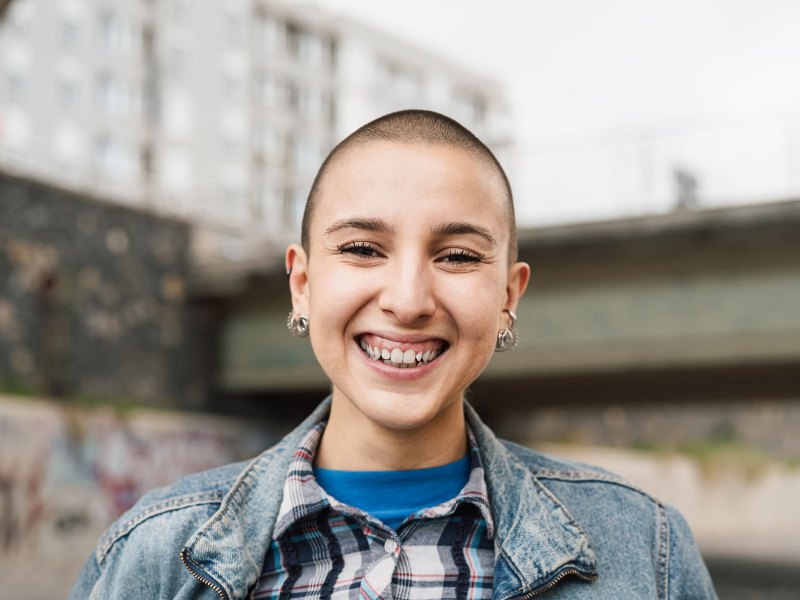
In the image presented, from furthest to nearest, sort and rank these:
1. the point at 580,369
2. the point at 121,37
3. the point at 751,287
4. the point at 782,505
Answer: the point at 121,37 → the point at 782,505 → the point at 580,369 → the point at 751,287

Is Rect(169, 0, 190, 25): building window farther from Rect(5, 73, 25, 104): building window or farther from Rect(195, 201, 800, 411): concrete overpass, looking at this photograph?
Rect(195, 201, 800, 411): concrete overpass

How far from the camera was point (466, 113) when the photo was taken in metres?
70.0

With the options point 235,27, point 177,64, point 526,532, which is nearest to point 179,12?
point 177,64

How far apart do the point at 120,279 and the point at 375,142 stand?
16691 mm

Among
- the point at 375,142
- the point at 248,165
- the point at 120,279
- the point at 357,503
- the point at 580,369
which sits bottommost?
the point at 357,503

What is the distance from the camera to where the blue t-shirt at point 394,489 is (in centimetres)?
220

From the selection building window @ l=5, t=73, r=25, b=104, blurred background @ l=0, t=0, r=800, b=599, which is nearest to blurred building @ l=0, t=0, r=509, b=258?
building window @ l=5, t=73, r=25, b=104

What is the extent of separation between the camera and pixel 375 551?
2.12 m

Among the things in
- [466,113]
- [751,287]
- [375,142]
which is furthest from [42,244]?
[466,113]

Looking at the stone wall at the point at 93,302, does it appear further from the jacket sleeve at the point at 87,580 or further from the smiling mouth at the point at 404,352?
the smiling mouth at the point at 404,352

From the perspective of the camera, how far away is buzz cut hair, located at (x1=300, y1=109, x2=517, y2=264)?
2.23m

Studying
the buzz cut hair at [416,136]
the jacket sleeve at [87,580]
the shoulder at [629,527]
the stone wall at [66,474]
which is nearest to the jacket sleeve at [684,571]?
the shoulder at [629,527]

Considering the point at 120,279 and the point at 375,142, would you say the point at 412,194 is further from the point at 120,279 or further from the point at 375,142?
the point at 120,279

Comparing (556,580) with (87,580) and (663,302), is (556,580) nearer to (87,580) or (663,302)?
(87,580)
